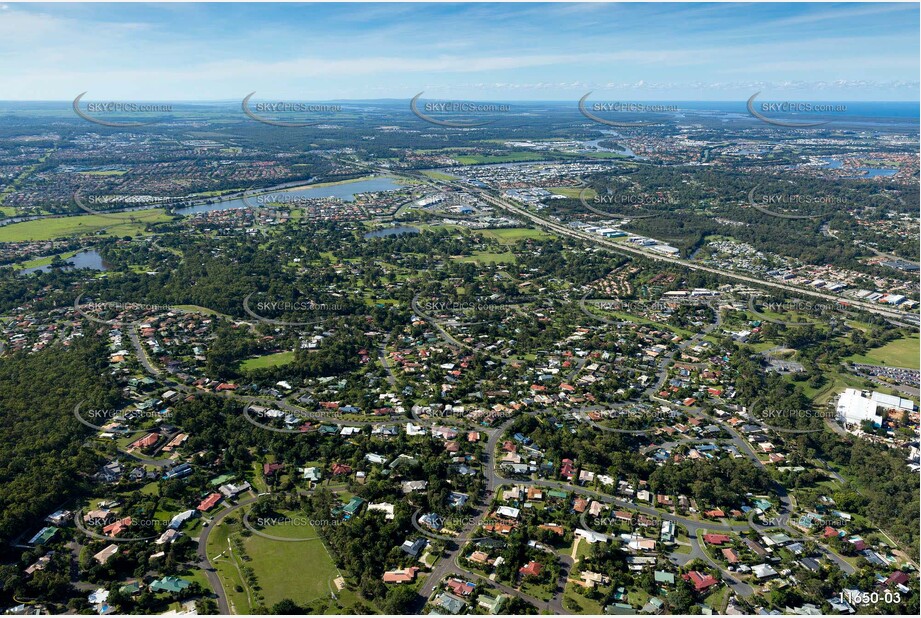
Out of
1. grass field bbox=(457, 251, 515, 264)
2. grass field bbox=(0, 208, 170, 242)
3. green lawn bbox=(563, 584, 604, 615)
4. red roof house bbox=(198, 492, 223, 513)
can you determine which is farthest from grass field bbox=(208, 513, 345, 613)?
grass field bbox=(0, 208, 170, 242)

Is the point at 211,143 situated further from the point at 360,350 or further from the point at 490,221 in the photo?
the point at 360,350

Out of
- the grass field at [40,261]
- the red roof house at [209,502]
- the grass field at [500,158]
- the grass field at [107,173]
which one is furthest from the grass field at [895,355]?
the grass field at [107,173]

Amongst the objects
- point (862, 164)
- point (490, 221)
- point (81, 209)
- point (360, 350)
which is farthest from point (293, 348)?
point (862, 164)

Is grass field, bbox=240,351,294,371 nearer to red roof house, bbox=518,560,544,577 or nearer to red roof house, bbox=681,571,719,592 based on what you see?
red roof house, bbox=518,560,544,577

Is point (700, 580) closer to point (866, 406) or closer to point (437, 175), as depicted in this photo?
point (866, 406)

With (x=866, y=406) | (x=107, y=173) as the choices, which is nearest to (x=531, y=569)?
(x=866, y=406)

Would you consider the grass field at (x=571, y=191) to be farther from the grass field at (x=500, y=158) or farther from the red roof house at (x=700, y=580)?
the red roof house at (x=700, y=580)
